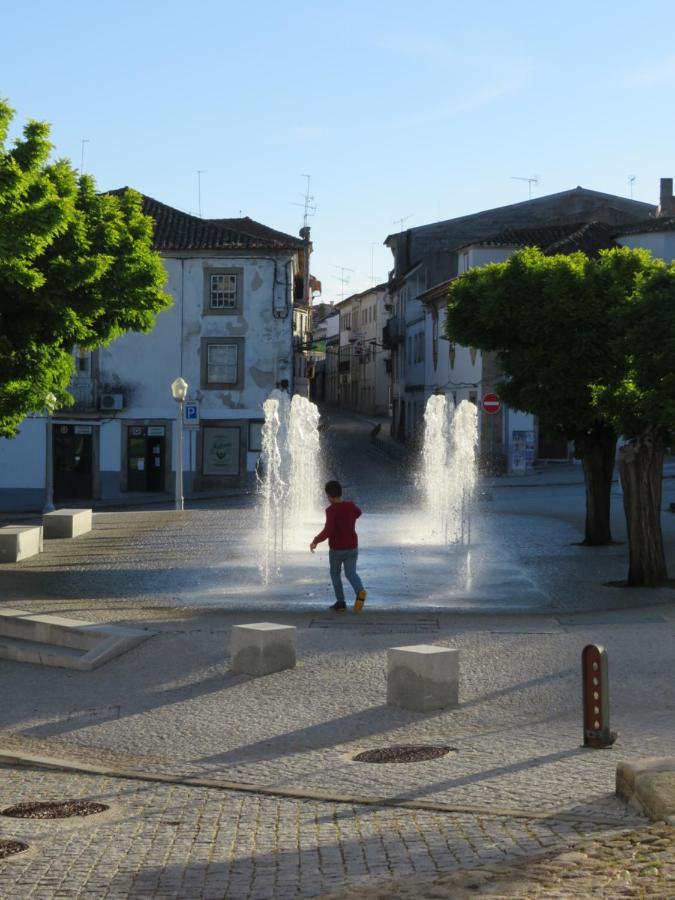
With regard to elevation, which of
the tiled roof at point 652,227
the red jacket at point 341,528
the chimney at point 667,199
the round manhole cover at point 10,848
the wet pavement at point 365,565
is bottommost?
the round manhole cover at point 10,848

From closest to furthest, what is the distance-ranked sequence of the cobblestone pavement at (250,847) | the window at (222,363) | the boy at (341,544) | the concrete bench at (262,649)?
the cobblestone pavement at (250,847), the concrete bench at (262,649), the boy at (341,544), the window at (222,363)

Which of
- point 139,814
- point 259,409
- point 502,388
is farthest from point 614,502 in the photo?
point 139,814

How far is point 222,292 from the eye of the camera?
172ft

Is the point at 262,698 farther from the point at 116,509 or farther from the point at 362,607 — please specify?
the point at 116,509

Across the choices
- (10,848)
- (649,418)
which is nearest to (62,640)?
(10,848)

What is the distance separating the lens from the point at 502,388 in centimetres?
2622

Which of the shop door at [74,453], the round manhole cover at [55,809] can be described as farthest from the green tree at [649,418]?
the shop door at [74,453]

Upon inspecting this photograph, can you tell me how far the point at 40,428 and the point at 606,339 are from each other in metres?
31.4

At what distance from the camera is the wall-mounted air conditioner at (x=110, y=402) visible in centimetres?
5153

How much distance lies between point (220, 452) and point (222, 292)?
19.7ft

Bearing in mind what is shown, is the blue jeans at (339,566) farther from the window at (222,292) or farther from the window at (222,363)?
the window at (222,292)

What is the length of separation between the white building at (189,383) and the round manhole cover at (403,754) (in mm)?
A: 41896

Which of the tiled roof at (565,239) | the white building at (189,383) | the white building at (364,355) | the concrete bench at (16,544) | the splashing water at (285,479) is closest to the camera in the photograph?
the concrete bench at (16,544)

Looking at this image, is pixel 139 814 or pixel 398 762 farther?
pixel 398 762
